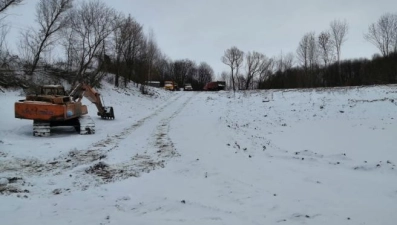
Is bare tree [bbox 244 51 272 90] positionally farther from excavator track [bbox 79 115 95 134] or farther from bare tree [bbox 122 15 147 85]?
excavator track [bbox 79 115 95 134]

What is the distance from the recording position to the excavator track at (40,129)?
13.9m

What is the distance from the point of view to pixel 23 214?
18.1 feet

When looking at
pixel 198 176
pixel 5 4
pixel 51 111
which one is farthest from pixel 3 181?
pixel 5 4

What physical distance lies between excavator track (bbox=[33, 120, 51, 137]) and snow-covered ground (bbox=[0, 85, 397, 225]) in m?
0.49

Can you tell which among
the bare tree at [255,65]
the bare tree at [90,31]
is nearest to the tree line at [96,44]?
the bare tree at [90,31]

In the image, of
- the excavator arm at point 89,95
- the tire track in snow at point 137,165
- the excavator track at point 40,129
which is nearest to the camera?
the tire track in snow at point 137,165

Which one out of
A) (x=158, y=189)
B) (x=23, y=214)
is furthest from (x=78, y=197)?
(x=158, y=189)

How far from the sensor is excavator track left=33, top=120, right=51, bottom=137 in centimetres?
1391

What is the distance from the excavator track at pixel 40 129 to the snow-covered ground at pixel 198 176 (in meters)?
0.49

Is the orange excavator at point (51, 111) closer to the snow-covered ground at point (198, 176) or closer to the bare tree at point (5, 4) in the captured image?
the snow-covered ground at point (198, 176)

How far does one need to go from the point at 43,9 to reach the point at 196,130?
78.5ft

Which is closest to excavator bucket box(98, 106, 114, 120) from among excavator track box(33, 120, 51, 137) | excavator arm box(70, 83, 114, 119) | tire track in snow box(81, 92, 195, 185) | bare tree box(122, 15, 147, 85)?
excavator arm box(70, 83, 114, 119)

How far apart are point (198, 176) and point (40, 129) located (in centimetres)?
879

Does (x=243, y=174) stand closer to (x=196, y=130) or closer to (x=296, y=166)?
(x=296, y=166)
